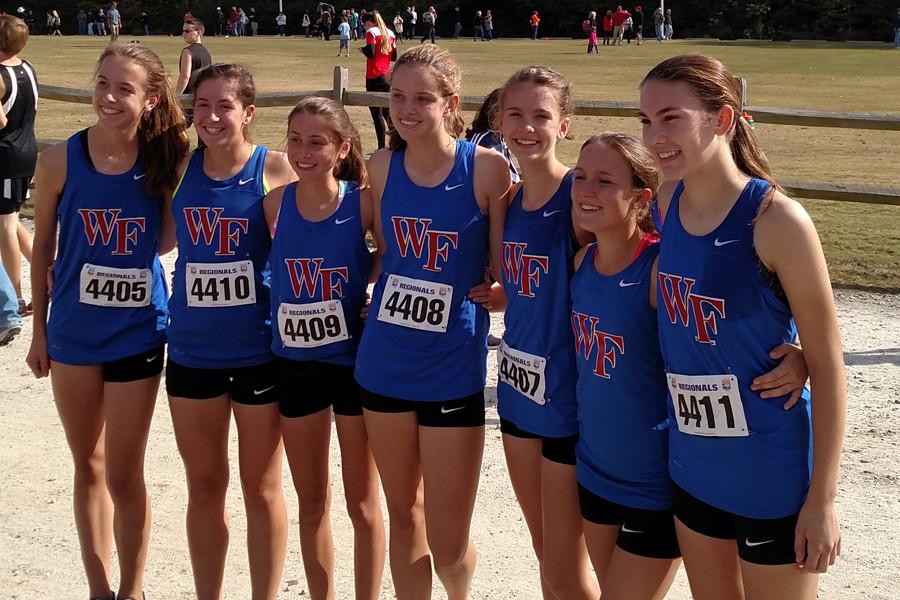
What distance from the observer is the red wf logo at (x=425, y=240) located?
347 centimetres

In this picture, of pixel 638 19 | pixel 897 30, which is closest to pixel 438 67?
pixel 897 30

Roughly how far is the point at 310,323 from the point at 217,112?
0.82 m

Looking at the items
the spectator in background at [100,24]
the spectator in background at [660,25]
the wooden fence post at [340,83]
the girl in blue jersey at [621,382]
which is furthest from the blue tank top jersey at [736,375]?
the spectator in background at [100,24]

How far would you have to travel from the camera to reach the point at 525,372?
3305 millimetres

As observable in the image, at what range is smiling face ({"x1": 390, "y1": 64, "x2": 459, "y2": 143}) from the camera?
11.5 ft

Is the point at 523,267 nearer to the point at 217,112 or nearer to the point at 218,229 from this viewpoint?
the point at 218,229

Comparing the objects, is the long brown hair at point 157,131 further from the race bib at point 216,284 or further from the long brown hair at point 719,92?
the long brown hair at point 719,92

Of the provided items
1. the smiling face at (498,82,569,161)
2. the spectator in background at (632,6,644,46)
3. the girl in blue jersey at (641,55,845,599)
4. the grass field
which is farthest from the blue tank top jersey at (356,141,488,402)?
the spectator in background at (632,6,644,46)

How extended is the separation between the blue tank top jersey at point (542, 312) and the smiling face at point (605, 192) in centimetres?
26

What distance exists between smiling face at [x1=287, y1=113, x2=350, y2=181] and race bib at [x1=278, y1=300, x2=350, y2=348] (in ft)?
1.49

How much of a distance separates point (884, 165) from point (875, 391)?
992 cm

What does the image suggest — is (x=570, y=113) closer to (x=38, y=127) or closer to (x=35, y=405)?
(x=35, y=405)

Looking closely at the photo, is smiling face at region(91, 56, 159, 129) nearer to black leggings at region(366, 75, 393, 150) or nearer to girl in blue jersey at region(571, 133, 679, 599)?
girl in blue jersey at region(571, 133, 679, 599)

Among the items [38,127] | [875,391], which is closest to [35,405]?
[875,391]
